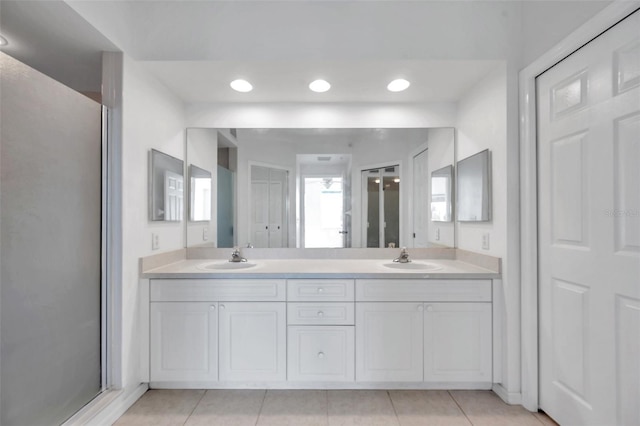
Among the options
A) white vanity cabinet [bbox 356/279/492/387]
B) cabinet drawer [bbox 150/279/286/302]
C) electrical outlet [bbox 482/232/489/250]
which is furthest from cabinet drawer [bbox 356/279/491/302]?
cabinet drawer [bbox 150/279/286/302]

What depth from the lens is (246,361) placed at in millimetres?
1868

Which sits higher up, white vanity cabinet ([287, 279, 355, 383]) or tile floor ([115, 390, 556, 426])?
white vanity cabinet ([287, 279, 355, 383])

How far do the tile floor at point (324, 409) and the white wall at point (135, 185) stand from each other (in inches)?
10.4

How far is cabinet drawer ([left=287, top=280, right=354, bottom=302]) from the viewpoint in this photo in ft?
6.17

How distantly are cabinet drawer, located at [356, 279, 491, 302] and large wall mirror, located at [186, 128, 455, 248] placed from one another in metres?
0.62

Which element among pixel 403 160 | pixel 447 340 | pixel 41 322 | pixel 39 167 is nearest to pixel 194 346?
pixel 41 322

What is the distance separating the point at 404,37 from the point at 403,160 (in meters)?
0.93

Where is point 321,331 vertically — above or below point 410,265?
below

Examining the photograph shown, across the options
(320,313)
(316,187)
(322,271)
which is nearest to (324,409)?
(320,313)

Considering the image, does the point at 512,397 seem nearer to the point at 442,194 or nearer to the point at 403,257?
the point at 403,257

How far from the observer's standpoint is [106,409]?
1594mm

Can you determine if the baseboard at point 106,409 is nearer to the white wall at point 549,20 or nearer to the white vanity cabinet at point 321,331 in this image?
the white vanity cabinet at point 321,331

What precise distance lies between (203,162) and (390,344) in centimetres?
197

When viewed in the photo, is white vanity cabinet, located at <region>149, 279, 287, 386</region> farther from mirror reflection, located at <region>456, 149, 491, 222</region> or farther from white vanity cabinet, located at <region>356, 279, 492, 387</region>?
mirror reflection, located at <region>456, 149, 491, 222</region>
